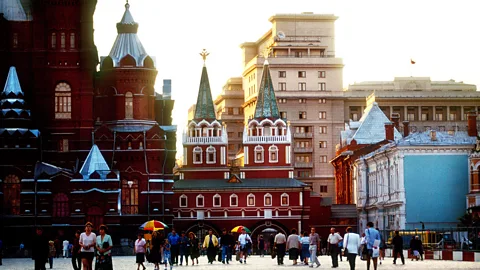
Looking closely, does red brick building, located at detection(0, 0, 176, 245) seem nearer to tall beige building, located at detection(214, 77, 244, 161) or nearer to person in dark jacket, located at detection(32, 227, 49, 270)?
tall beige building, located at detection(214, 77, 244, 161)

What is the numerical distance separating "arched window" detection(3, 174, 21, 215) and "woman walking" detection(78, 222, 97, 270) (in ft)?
225

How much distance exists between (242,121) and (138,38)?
61244mm

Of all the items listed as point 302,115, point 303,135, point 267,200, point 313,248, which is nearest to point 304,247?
point 313,248

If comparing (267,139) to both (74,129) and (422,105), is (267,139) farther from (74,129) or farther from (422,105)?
(422,105)

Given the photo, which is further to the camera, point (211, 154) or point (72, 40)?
point (211, 154)

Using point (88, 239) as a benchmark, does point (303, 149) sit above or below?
above

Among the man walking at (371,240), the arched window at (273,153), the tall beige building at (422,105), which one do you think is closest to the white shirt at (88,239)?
the man walking at (371,240)

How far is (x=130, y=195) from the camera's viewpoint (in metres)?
111

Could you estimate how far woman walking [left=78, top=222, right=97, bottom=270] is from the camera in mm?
38250

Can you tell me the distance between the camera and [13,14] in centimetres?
11006

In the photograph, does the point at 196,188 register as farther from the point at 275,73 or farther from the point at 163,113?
the point at 275,73

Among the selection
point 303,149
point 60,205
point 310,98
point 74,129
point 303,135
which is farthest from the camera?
point 310,98

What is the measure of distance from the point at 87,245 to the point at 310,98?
123 metres

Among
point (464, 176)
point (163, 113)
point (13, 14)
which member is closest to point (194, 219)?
point (163, 113)
